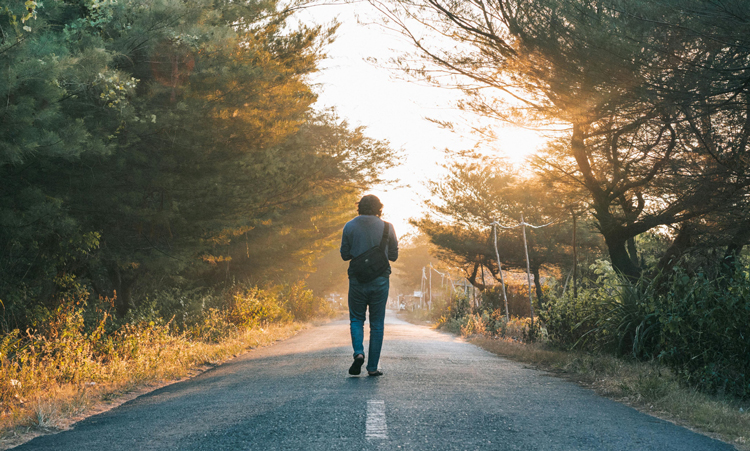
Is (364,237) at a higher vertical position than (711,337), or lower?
higher

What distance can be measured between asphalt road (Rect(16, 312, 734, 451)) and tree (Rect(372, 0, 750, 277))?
3.59 meters

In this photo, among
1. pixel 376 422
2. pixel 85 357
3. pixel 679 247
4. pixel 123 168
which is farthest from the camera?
pixel 679 247

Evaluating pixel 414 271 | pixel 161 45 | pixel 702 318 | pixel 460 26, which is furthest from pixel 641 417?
pixel 414 271

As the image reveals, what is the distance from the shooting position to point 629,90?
6664 mm

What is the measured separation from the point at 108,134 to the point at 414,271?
77.0 metres

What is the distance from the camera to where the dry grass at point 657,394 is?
4781mm

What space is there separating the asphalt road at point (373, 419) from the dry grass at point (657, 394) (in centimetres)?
25

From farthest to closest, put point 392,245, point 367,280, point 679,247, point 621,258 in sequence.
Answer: point 621,258 → point 679,247 → point 392,245 → point 367,280

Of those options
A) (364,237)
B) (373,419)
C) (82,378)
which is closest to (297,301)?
(82,378)

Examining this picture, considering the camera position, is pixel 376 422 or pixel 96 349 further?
pixel 96 349

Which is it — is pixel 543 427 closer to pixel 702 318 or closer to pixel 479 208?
pixel 702 318

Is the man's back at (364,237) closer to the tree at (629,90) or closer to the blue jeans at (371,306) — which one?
the blue jeans at (371,306)

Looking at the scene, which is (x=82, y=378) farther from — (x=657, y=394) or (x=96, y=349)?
(x=657, y=394)

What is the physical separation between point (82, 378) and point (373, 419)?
435 centimetres
